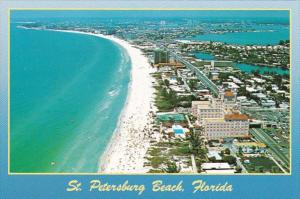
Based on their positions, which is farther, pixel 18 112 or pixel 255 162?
pixel 18 112

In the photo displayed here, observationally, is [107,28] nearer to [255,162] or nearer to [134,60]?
[134,60]

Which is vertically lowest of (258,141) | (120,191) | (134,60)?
(120,191)

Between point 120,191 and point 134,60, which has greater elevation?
point 134,60

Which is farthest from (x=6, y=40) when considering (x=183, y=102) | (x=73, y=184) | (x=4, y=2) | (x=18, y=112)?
(x=183, y=102)

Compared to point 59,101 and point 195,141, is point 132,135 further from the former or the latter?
point 59,101

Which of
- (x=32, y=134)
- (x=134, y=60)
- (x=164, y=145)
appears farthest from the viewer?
(x=134, y=60)

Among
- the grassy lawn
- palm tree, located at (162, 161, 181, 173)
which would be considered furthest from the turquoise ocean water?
the grassy lawn

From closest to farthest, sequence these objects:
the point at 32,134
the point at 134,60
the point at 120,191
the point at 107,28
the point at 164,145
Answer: the point at 120,191 < the point at 164,145 < the point at 32,134 < the point at 107,28 < the point at 134,60

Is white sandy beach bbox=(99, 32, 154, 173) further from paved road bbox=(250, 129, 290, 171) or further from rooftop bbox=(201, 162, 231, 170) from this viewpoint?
paved road bbox=(250, 129, 290, 171)
